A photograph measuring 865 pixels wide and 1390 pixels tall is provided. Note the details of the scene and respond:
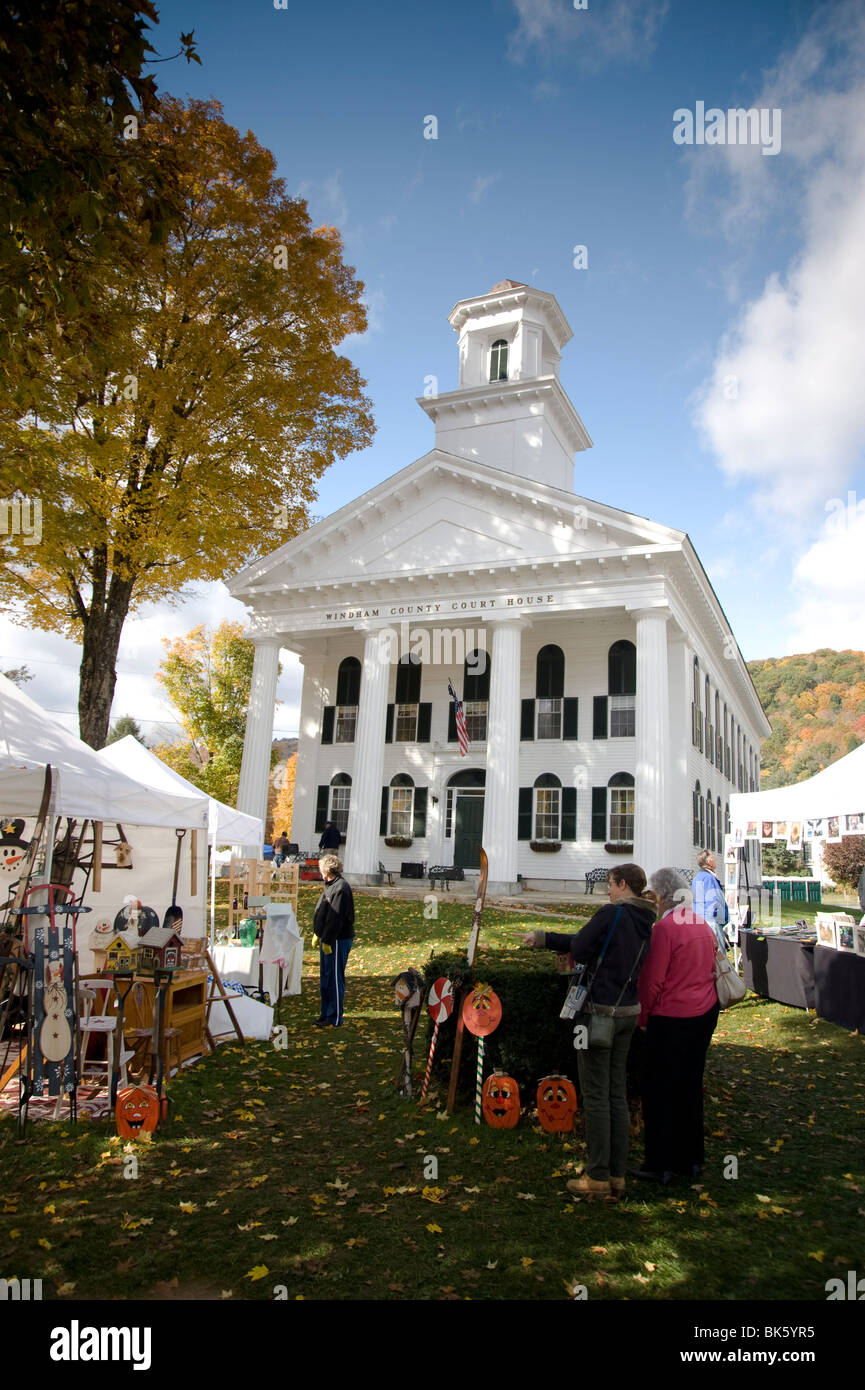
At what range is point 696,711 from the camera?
26.7m

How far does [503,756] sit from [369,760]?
438 centimetres

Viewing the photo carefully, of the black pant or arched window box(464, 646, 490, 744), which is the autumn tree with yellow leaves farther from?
the black pant

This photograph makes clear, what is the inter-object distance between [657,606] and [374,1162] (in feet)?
61.4

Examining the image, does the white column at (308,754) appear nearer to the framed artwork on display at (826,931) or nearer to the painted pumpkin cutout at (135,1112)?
the framed artwork on display at (826,931)

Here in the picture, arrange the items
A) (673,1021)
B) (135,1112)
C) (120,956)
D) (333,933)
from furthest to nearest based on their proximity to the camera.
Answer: (333,933)
(120,956)
(135,1112)
(673,1021)

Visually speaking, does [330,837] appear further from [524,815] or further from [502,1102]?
[502,1102]

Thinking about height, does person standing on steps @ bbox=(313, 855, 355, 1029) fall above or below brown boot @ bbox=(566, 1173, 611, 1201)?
above

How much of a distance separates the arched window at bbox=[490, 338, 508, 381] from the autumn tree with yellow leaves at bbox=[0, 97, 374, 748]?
12.4 m

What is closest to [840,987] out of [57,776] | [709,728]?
[57,776]

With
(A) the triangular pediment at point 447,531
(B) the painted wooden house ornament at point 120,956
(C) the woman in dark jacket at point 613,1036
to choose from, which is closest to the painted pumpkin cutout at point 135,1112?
(B) the painted wooden house ornament at point 120,956

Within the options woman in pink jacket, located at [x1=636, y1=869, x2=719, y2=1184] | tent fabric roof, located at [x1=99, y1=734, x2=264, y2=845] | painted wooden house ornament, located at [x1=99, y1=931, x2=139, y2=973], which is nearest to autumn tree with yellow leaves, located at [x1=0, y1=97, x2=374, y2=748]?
tent fabric roof, located at [x1=99, y1=734, x2=264, y2=845]

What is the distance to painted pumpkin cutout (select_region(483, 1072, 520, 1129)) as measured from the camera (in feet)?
19.4

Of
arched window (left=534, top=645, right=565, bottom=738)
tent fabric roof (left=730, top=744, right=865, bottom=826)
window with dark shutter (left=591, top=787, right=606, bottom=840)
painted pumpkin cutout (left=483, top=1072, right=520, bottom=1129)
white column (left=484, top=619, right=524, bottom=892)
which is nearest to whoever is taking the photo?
painted pumpkin cutout (left=483, top=1072, right=520, bottom=1129)

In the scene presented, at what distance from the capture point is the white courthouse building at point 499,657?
2255cm
